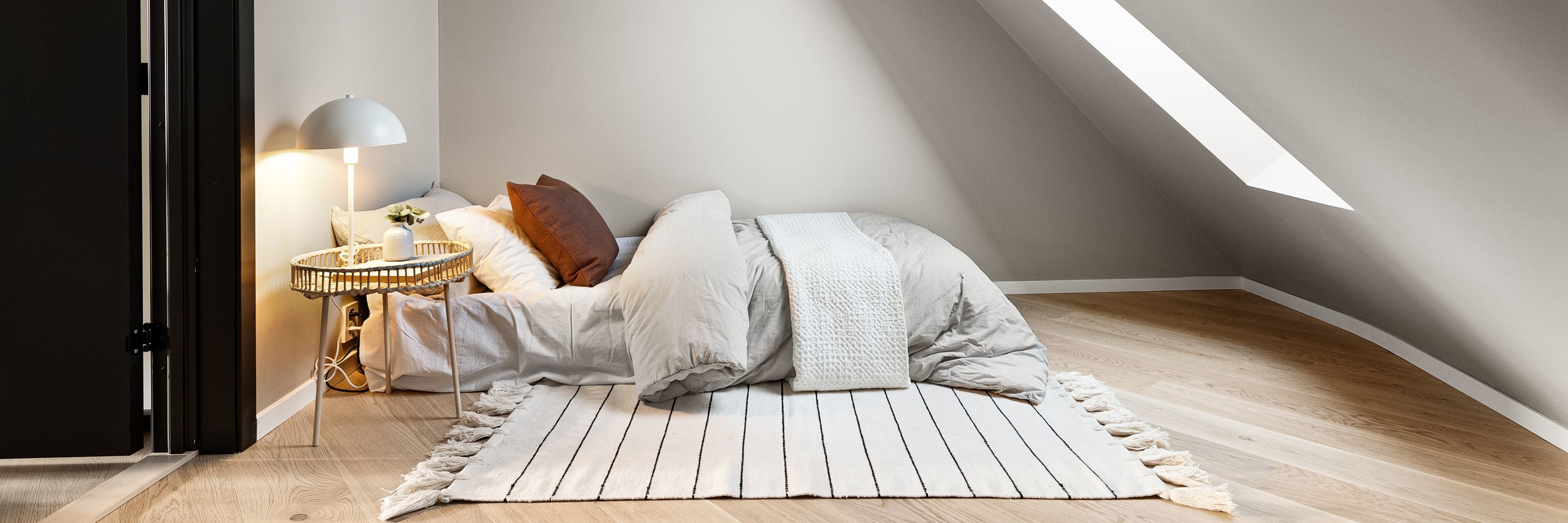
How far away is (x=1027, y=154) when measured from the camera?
4.59 m

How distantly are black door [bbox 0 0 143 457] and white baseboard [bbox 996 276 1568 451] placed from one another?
3.75m

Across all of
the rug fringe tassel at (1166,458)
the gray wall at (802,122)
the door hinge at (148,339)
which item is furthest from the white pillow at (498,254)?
the rug fringe tassel at (1166,458)

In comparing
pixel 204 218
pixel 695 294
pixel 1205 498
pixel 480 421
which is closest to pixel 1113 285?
pixel 1205 498

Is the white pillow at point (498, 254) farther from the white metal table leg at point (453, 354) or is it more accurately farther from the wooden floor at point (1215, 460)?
the wooden floor at point (1215, 460)

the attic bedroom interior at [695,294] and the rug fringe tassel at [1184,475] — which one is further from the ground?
the attic bedroom interior at [695,294]

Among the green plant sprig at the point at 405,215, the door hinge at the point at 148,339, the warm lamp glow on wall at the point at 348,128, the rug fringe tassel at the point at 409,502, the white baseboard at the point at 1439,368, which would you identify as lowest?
the rug fringe tassel at the point at 409,502

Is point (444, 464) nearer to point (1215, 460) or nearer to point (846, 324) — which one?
point (846, 324)

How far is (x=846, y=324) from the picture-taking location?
2.96m

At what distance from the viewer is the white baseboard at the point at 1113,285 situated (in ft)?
15.6

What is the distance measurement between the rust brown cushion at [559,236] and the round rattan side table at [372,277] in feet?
1.32

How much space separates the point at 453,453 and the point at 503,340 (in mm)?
623

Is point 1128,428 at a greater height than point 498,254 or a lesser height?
lesser

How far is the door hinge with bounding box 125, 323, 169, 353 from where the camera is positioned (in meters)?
2.25

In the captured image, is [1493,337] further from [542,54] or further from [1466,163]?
[542,54]
